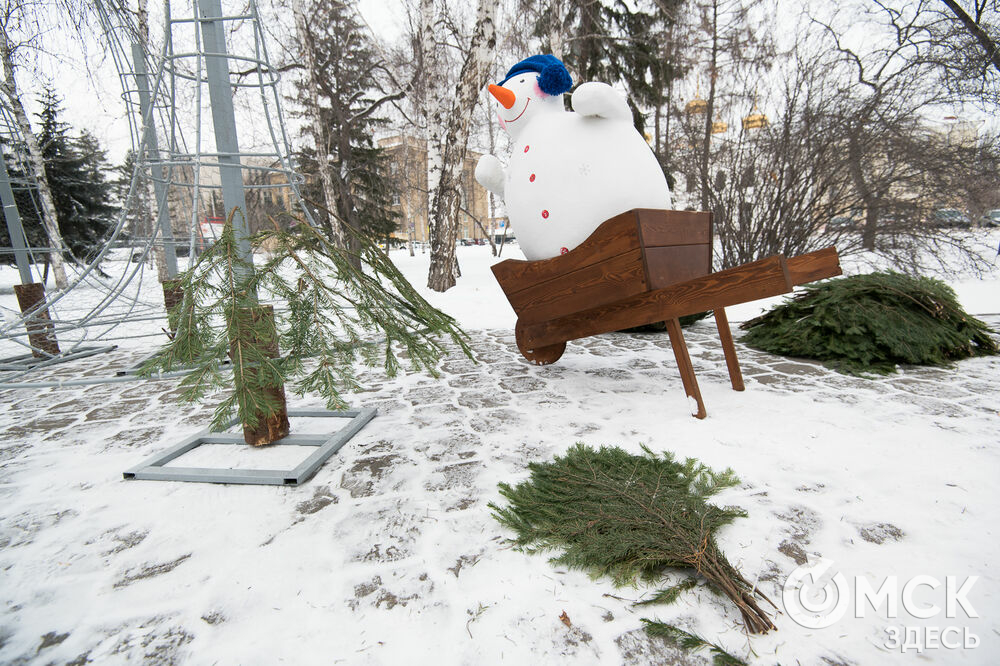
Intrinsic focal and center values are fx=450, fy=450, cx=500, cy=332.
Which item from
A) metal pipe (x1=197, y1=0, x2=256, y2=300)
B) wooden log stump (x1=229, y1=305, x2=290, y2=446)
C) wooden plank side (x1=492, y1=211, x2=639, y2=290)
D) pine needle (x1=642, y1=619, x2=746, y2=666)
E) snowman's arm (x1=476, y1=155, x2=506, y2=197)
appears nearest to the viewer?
pine needle (x1=642, y1=619, x2=746, y2=666)

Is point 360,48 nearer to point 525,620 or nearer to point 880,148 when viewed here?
point 880,148

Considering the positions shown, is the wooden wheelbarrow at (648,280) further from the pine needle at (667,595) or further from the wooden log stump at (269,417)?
the wooden log stump at (269,417)

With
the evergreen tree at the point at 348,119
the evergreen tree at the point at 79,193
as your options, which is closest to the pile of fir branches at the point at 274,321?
the evergreen tree at the point at 348,119

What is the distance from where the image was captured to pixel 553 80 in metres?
2.94

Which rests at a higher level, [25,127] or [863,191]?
[25,127]

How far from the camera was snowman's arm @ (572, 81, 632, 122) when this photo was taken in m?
2.62

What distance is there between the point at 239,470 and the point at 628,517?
1703mm

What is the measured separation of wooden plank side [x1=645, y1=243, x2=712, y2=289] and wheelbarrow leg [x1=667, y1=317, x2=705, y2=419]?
0.26 meters

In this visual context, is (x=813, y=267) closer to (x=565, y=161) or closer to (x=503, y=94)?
(x=565, y=161)

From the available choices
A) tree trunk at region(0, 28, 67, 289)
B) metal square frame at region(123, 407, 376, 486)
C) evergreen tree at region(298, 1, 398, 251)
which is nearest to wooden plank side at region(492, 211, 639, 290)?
metal square frame at region(123, 407, 376, 486)

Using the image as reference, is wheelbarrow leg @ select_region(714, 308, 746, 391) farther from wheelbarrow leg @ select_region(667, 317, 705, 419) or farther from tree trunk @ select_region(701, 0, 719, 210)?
tree trunk @ select_region(701, 0, 719, 210)

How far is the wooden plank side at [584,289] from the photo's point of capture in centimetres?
256

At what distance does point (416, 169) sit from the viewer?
23.0 metres

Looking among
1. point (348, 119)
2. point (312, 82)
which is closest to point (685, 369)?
point (312, 82)
